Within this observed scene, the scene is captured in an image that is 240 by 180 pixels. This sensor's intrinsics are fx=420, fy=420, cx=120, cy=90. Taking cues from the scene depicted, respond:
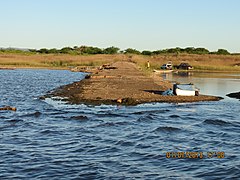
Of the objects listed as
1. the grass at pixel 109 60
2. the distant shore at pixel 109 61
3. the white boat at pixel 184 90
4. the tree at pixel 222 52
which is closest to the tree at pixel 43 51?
the grass at pixel 109 60

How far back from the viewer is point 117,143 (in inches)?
672

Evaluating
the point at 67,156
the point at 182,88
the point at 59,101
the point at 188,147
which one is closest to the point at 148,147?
the point at 188,147

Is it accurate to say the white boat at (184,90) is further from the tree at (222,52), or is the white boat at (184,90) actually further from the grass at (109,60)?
the tree at (222,52)

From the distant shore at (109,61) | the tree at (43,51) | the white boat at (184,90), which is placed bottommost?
the white boat at (184,90)

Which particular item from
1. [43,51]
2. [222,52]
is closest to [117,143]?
[222,52]

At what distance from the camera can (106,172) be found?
512 inches

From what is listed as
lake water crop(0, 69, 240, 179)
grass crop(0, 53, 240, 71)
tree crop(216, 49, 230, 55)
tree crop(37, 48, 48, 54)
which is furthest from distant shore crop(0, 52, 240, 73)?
lake water crop(0, 69, 240, 179)

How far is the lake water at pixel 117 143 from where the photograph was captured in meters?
13.2

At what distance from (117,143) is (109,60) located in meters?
122

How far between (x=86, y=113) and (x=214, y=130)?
8011 millimetres

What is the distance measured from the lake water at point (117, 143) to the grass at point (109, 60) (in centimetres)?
9531

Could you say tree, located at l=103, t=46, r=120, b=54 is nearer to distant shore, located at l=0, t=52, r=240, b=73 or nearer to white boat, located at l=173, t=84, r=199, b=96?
distant shore, located at l=0, t=52, r=240, b=73

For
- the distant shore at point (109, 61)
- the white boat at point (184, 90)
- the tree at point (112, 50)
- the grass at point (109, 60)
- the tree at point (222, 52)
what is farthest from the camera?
the tree at point (112, 50)

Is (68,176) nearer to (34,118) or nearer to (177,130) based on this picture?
(177,130)
